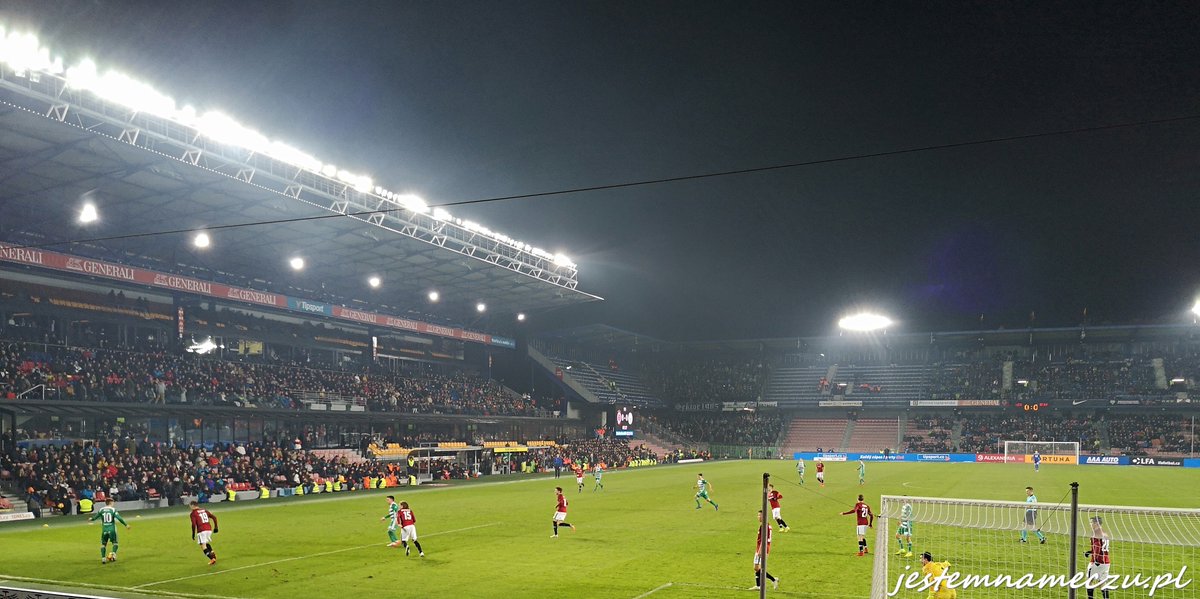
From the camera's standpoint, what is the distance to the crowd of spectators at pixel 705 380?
107 meters

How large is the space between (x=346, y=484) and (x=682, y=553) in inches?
1228

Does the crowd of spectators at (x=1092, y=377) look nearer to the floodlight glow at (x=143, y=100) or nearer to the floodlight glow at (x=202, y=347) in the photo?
the floodlight glow at (x=143, y=100)

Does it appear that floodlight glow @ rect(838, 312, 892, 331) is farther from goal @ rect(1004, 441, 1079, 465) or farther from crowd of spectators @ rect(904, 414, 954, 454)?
goal @ rect(1004, 441, 1079, 465)

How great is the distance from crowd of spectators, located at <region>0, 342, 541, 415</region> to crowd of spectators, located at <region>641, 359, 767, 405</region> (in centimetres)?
4308

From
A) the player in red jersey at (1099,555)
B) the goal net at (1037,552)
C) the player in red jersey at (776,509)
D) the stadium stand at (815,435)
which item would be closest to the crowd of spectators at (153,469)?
the player in red jersey at (776,509)

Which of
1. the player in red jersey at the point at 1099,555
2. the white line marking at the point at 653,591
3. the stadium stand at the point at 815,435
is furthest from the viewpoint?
the stadium stand at the point at 815,435

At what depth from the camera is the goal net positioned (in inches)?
640

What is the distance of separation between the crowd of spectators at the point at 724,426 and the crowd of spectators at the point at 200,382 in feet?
125

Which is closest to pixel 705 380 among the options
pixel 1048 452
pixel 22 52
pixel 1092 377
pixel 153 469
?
pixel 1048 452

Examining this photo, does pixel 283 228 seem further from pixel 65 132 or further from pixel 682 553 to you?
pixel 682 553

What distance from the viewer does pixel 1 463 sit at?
34719mm

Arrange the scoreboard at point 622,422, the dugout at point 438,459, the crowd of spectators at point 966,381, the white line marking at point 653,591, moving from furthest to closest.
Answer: the crowd of spectators at point 966,381 → the scoreboard at point 622,422 → the dugout at point 438,459 → the white line marking at point 653,591

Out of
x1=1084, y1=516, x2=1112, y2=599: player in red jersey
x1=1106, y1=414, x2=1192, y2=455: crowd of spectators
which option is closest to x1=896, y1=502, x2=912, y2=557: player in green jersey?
x1=1084, y1=516, x2=1112, y2=599: player in red jersey

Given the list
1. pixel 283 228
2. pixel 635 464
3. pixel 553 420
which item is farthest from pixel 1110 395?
pixel 283 228
